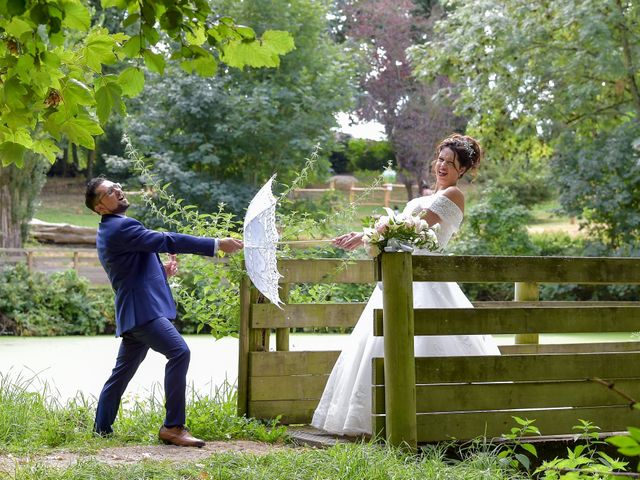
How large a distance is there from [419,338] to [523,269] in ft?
2.08

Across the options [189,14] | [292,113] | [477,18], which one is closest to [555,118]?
[477,18]

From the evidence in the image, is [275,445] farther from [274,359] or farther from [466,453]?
[466,453]

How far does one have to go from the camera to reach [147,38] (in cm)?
261

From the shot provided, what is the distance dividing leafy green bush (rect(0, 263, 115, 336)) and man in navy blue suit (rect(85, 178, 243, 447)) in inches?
361

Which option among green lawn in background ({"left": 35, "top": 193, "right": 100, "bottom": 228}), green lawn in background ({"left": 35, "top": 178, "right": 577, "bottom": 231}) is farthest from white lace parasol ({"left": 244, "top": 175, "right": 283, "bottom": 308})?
green lawn in background ({"left": 35, "top": 193, "right": 100, "bottom": 228})

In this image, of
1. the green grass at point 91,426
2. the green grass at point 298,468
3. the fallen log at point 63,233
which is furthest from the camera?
the fallen log at point 63,233

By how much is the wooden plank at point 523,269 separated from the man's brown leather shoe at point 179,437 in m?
1.39

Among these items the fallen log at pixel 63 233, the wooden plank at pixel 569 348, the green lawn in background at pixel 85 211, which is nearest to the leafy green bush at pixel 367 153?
the green lawn in background at pixel 85 211

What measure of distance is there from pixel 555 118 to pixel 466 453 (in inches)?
482

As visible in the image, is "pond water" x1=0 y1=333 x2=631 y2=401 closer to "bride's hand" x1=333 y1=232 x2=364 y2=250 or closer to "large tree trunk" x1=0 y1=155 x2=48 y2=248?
"bride's hand" x1=333 y1=232 x2=364 y2=250

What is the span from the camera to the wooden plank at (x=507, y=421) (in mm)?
4359

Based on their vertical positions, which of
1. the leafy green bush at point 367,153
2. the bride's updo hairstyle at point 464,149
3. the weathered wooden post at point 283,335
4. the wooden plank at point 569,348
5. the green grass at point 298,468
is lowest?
the green grass at point 298,468

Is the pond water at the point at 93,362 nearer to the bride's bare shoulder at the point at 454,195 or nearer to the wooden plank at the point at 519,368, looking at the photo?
the bride's bare shoulder at the point at 454,195

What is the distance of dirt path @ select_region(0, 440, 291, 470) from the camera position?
4168 millimetres
